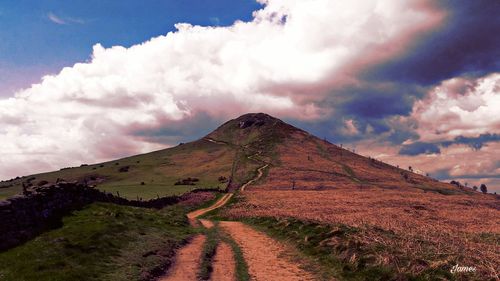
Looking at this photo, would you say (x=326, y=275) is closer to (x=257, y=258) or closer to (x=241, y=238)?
(x=257, y=258)

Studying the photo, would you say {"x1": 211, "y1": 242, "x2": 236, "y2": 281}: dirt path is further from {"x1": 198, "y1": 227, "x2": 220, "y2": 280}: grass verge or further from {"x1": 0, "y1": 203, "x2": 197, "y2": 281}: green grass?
{"x1": 0, "y1": 203, "x2": 197, "y2": 281}: green grass

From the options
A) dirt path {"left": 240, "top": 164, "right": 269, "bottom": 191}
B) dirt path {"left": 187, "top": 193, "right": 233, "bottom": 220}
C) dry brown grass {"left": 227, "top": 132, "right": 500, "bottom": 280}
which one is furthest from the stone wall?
dirt path {"left": 240, "top": 164, "right": 269, "bottom": 191}

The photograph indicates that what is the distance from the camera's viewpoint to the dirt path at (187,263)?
21562mm

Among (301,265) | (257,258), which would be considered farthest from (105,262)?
(301,265)

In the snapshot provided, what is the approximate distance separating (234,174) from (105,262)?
119129 millimetres

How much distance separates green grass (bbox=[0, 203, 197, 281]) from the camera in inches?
750

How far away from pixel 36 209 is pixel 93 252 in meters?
8.06

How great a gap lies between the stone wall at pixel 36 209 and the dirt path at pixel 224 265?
12.3 meters

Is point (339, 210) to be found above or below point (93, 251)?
above

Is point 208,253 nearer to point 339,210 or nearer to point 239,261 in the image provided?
point 239,261

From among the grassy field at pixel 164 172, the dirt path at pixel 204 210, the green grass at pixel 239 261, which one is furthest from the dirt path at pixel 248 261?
the grassy field at pixel 164 172

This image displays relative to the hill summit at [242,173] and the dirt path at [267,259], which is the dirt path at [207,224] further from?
the hill summit at [242,173]

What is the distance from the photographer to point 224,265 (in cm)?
2508

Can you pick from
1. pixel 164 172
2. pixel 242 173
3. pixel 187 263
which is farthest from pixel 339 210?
pixel 164 172
